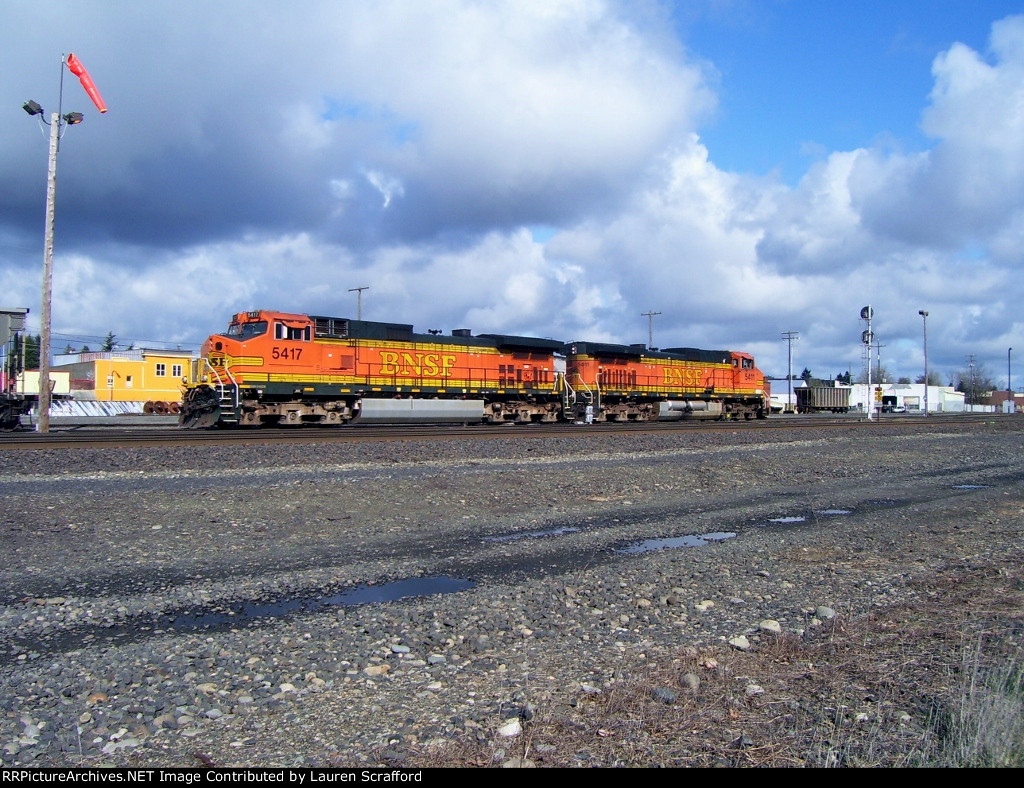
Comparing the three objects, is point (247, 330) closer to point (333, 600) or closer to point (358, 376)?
point (358, 376)

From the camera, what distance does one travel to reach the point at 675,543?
9234mm

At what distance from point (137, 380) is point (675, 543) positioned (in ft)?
194

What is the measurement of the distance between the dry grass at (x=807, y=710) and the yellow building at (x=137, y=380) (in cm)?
5758

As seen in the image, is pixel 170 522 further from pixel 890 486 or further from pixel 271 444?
pixel 890 486

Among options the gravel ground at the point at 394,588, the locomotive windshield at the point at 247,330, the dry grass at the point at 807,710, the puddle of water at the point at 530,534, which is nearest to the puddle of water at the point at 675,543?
the gravel ground at the point at 394,588

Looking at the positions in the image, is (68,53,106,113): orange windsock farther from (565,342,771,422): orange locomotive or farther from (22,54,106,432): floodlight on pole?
(565,342,771,422): orange locomotive

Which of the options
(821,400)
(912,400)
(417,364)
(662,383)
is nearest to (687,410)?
(662,383)

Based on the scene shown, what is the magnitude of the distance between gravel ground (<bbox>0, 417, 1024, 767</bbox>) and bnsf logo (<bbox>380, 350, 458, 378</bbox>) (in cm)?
1220

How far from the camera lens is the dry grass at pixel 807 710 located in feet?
11.0

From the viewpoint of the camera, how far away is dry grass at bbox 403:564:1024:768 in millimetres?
3354

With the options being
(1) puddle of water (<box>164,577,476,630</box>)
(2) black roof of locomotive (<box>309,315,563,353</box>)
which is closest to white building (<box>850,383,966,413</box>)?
(2) black roof of locomotive (<box>309,315,563,353</box>)

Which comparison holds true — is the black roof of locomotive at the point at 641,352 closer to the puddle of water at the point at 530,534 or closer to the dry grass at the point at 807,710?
the puddle of water at the point at 530,534
